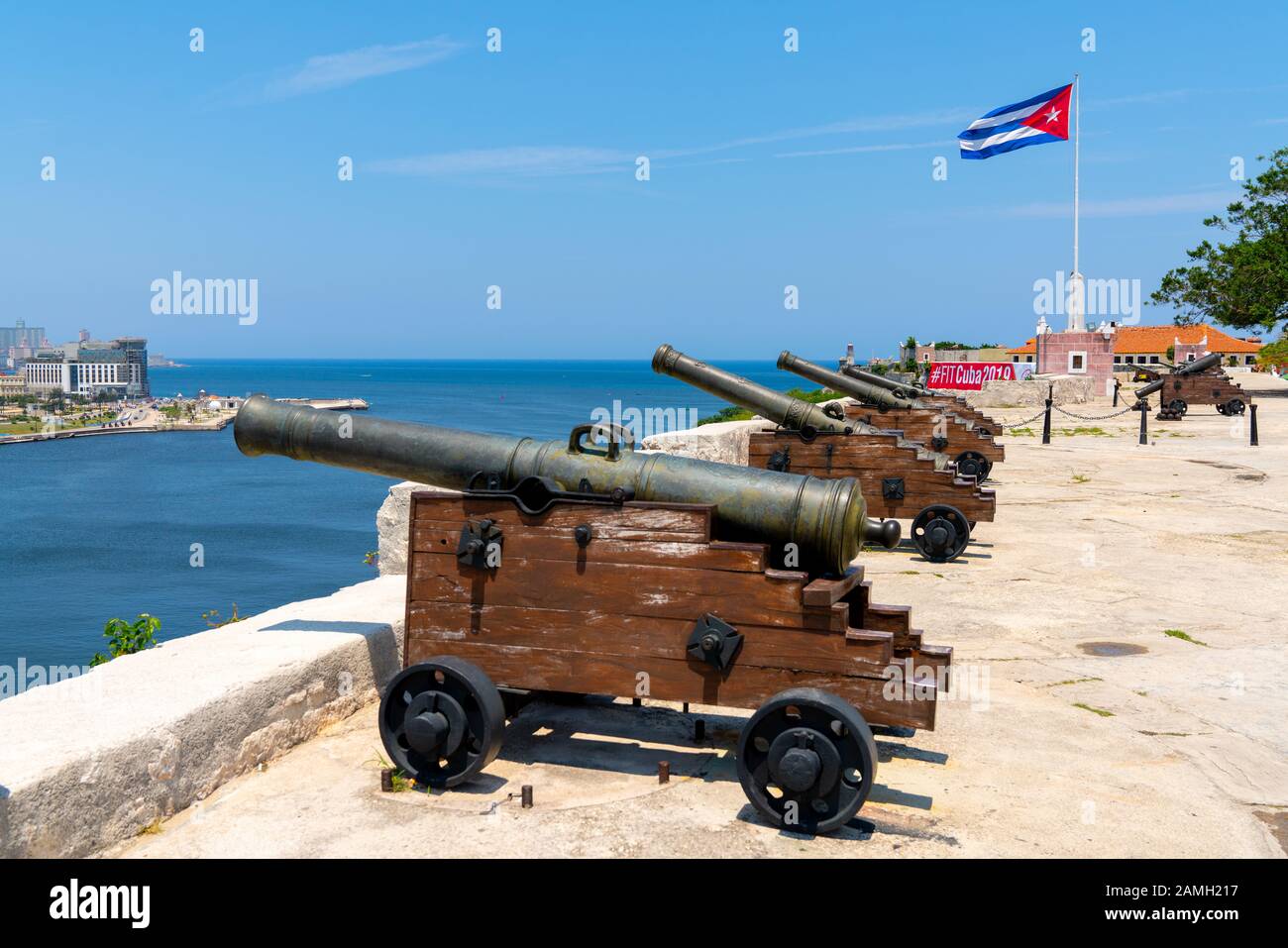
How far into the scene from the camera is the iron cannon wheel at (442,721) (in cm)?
370

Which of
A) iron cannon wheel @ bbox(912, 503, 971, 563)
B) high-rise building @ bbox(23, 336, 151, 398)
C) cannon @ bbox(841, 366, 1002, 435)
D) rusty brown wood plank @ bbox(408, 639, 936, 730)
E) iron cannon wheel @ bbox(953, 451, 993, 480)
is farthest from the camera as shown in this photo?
high-rise building @ bbox(23, 336, 151, 398)

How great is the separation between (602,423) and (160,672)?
1765mm

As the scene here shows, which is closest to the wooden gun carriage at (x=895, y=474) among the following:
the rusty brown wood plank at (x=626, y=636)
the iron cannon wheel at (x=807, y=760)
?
the rusty brown wood plank at (x=626, y=636)

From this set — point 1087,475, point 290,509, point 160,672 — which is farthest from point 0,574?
point 160,672

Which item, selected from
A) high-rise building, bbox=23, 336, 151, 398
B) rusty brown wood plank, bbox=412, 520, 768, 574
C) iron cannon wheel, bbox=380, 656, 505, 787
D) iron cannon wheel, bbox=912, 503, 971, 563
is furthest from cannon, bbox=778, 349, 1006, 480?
high-rise building, bbox=23, 336, 151, 398

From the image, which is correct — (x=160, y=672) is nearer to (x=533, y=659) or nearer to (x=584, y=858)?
(x=533, y=659)

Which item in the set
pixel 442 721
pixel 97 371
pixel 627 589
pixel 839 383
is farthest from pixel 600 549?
pixel 97 371

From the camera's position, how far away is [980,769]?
13.0 feet

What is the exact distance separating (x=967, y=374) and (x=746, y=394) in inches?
859

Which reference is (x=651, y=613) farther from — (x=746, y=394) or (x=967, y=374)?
(x=967, y=374)

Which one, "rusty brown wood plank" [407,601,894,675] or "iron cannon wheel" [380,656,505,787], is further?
"iron cannon wheel" [380,656,505,787]

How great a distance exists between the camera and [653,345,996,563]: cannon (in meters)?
8.41

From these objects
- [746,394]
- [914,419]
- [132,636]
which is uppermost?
[746,394]

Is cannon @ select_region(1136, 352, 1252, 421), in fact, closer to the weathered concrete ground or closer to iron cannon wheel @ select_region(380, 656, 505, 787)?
the weathered concrete ground
